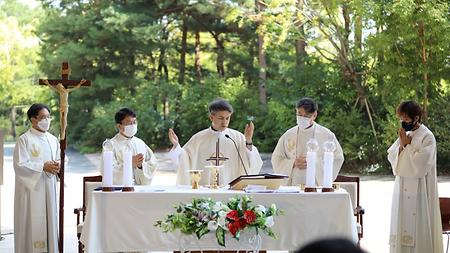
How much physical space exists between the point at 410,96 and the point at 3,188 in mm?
7827

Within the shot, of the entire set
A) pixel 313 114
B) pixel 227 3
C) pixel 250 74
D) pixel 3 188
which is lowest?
pixel 3 188

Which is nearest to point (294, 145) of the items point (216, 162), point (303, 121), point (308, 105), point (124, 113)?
point (303, 121)

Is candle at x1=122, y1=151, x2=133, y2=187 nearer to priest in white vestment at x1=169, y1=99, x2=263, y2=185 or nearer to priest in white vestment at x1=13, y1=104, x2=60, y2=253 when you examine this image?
priest in white vestment at x1=169, y1=99, x2=263, y2=185

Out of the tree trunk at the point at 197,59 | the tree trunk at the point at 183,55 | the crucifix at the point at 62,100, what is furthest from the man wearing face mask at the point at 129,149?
the tree trunk at the point at 197,59

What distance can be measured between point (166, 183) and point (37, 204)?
364 inches

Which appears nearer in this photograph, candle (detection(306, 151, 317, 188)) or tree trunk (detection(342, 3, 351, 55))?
candle (detection(306, 151, 317, 188))

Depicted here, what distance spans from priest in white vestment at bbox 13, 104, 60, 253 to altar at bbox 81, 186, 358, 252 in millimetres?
1143

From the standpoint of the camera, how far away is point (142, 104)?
2381 cm

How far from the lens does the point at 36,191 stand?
6.62 metres

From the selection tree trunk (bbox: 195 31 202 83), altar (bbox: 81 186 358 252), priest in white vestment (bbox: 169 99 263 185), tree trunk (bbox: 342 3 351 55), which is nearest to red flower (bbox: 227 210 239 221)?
altar (bbox: 81 186 358 252)

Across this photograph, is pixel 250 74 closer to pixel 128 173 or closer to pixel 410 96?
pixel 410 96

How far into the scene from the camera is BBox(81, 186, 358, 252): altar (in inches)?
217

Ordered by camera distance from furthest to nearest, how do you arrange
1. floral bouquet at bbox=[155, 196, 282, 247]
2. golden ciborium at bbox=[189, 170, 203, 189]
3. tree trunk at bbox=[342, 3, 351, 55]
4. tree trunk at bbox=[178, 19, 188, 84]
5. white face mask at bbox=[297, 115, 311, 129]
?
tree trunk at bbox=[178, 19, 188, 84]
tree trunk at bbox=[342, 3, 351, 55]
white face mask at bbox=[297, 115, 311, 129]
golden ciborium at bbox=[189, 170, 203, 189]
floral bouquet at bbox=[155, 196, 282, 247]

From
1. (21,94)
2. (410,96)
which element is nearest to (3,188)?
(410,96)
